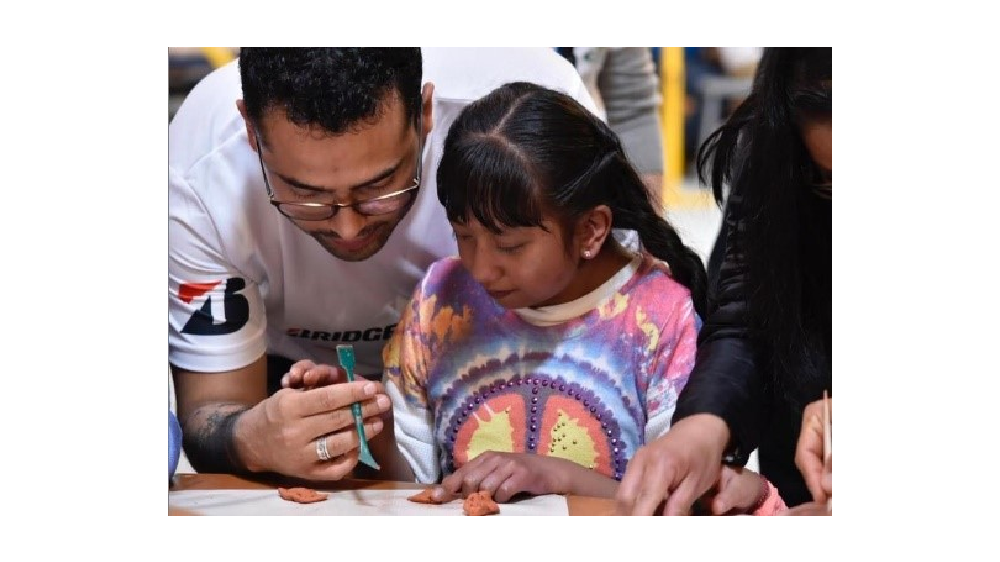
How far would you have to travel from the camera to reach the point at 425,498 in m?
2.72

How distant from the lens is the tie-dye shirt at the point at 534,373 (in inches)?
106

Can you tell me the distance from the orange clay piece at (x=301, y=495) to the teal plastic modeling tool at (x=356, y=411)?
114 millimetres

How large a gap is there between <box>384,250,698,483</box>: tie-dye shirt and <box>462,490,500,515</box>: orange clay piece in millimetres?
81

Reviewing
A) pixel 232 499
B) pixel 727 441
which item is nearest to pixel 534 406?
pixel 727 441

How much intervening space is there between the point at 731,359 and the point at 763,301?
0.43 feet

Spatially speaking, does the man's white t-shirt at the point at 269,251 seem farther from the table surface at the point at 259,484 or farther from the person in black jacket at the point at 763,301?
the person in black jacket at the point at 763,301

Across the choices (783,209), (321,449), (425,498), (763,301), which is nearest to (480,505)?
(425,498)

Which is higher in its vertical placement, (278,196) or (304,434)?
(278,196)

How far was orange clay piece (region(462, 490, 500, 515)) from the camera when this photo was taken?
8.79ft

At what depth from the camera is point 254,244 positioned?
2738mm

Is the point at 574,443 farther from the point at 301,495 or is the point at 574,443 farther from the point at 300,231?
the point at 300,231

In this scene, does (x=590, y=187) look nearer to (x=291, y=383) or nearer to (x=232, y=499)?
(x=291, y=383)
